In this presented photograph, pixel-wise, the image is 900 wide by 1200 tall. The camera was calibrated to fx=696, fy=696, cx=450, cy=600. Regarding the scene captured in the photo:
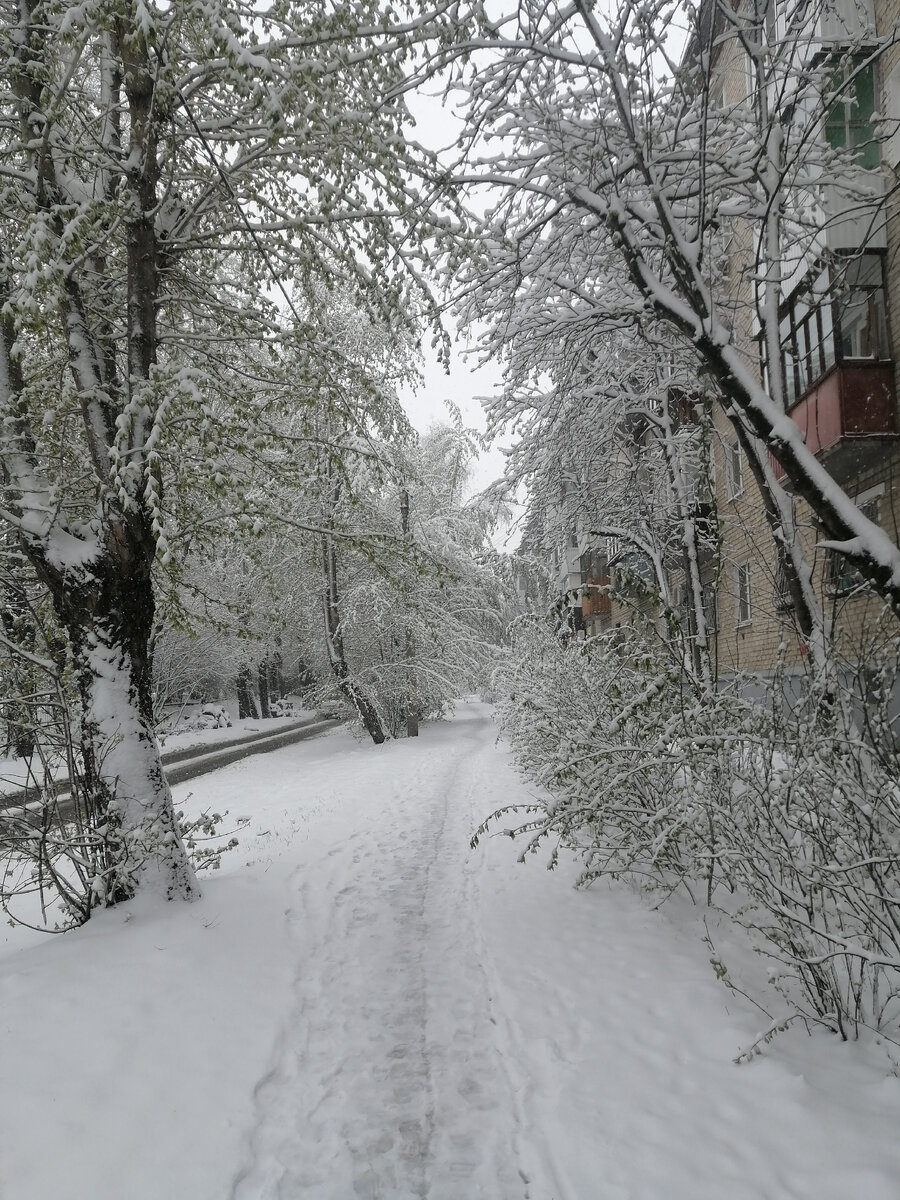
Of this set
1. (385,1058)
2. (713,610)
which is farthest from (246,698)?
(385,1058)

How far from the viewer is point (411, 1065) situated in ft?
11.4

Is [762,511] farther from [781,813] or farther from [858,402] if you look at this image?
[781,813]

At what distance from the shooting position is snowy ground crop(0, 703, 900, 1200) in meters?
2.65

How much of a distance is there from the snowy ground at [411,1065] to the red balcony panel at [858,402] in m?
6.92

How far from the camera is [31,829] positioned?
462cm

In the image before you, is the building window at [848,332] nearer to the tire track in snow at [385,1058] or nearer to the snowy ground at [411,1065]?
the snowy ground at [411,1065]

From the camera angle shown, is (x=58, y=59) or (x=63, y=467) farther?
(x=63, y=467)

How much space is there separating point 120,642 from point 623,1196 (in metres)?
4.23

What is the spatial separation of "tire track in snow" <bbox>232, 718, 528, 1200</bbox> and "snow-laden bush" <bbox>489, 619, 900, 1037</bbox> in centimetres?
116

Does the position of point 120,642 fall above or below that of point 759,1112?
above

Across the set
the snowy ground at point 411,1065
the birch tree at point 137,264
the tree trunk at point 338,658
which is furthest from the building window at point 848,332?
the tree trunk at point 338,658

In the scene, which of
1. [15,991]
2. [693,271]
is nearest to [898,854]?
[693,271]

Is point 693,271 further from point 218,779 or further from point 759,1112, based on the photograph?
point 218,779

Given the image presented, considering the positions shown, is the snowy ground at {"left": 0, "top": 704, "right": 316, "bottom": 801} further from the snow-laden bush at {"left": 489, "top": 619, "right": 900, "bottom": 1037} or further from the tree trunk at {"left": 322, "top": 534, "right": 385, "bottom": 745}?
the snow-laden bush at {"left": 489, "top": 619, "right": 900, "bottom": 1037}
